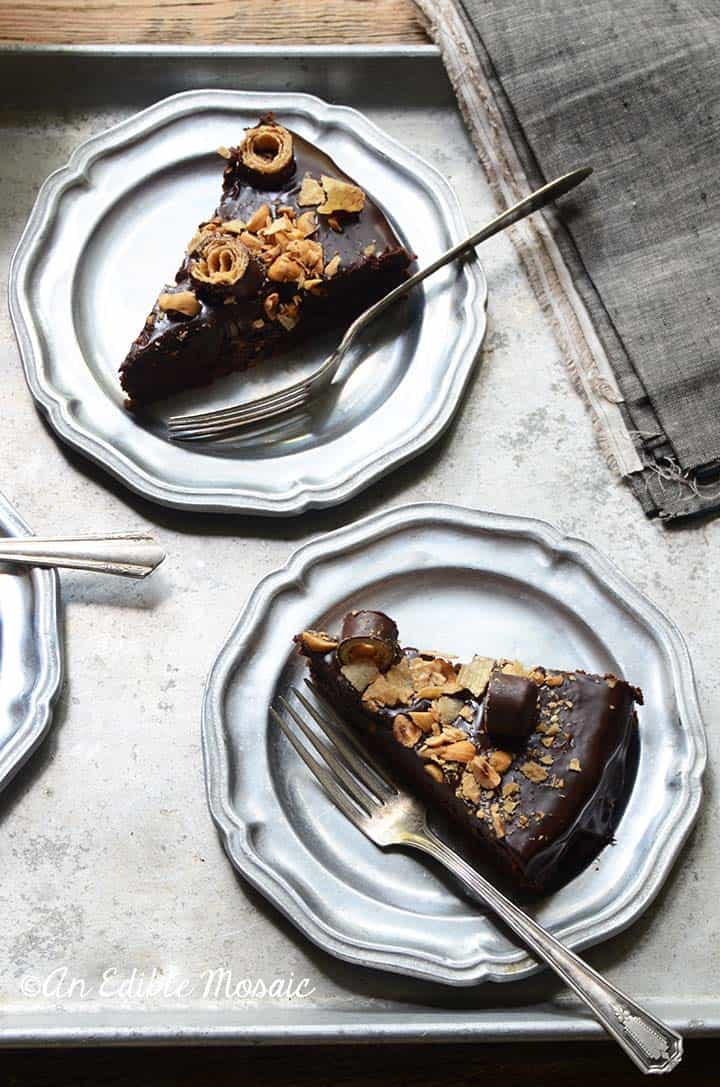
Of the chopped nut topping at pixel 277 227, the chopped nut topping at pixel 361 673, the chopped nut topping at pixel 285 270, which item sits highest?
the chopped nut topping at pixel 277 227

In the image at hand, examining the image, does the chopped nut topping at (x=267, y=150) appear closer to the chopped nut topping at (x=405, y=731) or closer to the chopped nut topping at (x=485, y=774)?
the chopped nut topping at (x=405, y=731)

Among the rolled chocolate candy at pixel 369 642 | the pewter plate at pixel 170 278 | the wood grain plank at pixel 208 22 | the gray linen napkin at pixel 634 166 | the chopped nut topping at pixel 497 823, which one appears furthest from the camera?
the wood grain plank at pixel 208 22

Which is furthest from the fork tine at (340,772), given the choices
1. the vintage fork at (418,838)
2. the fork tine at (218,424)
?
the fork tine at (218,424)

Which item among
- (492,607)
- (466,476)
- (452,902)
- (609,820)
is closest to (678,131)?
(466,476)

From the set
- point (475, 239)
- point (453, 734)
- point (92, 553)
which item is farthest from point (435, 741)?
point (475, 239)

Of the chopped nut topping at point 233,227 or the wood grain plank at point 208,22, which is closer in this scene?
the chopped nut topping at point 233,227

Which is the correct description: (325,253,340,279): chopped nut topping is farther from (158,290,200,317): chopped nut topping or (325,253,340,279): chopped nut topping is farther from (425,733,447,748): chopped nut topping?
(425,733,447,748): chopped nut topping

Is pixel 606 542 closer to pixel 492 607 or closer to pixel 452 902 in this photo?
pixel 492 607
